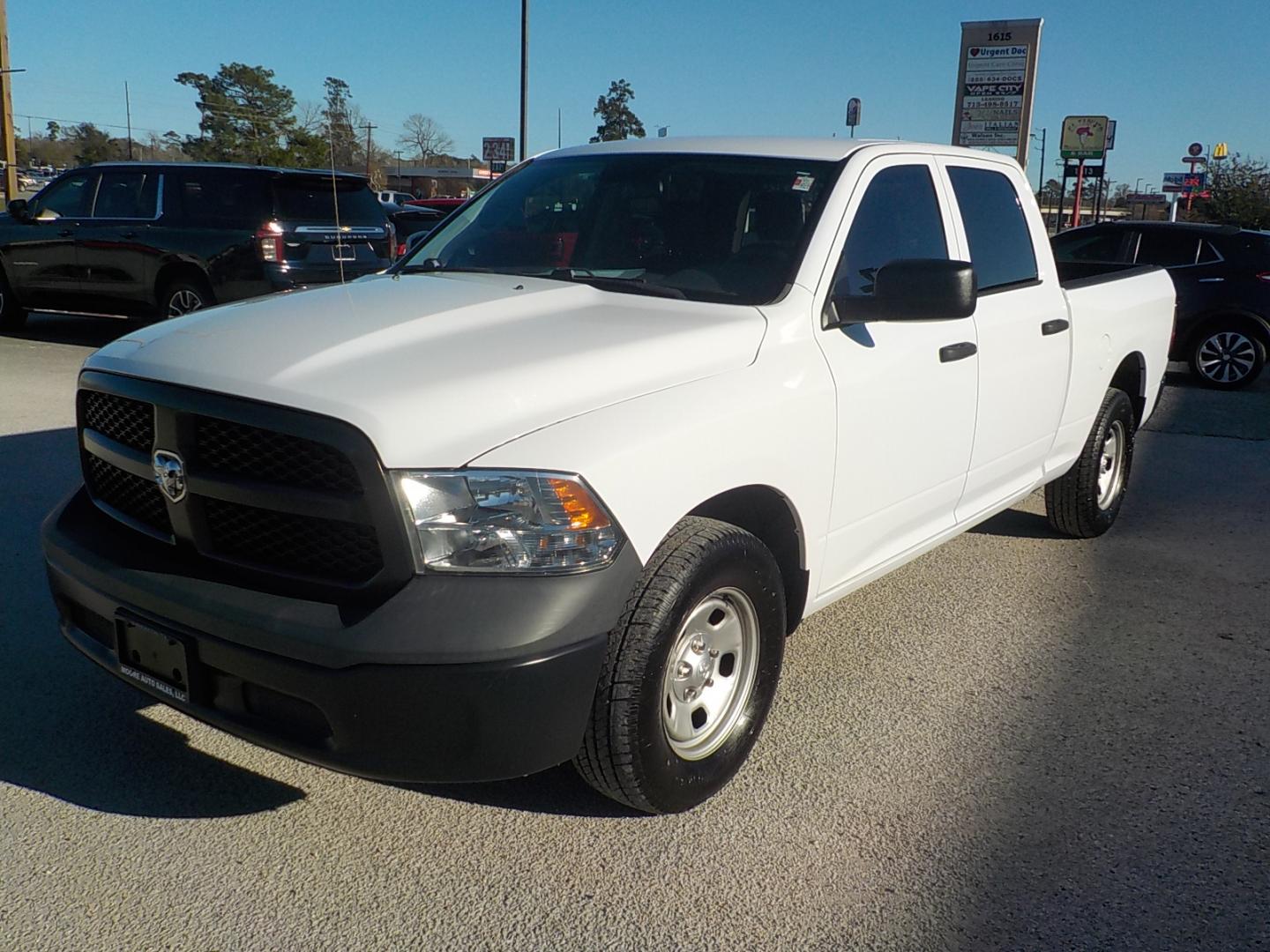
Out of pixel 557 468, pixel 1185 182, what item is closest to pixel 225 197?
pixel 557 468

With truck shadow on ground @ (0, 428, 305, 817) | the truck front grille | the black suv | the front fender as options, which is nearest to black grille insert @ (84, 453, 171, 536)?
the truck front grille

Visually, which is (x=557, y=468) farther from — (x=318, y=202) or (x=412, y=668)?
(x=318, y=202)

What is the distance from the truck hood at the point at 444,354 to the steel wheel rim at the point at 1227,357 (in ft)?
31.9

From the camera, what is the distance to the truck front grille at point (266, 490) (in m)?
2.49

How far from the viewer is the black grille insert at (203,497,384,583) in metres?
2.56

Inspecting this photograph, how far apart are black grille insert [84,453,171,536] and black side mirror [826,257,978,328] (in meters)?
1.93

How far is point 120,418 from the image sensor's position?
2.99 m

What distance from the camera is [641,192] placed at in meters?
4.00

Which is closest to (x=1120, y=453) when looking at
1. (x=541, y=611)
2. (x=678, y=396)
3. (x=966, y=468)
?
(x=966, y=468)

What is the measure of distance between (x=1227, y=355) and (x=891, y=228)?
9.02 metres

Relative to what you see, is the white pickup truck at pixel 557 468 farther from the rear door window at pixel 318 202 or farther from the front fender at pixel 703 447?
the rear door window at pixel 318 202

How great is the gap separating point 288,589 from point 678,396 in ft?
3.43

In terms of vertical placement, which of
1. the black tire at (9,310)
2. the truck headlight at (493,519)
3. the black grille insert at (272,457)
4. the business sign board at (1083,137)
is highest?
the business sign board at (1083,137)

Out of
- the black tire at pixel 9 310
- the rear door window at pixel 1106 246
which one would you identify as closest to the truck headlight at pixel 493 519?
the rear door window at pixel 1106 246
